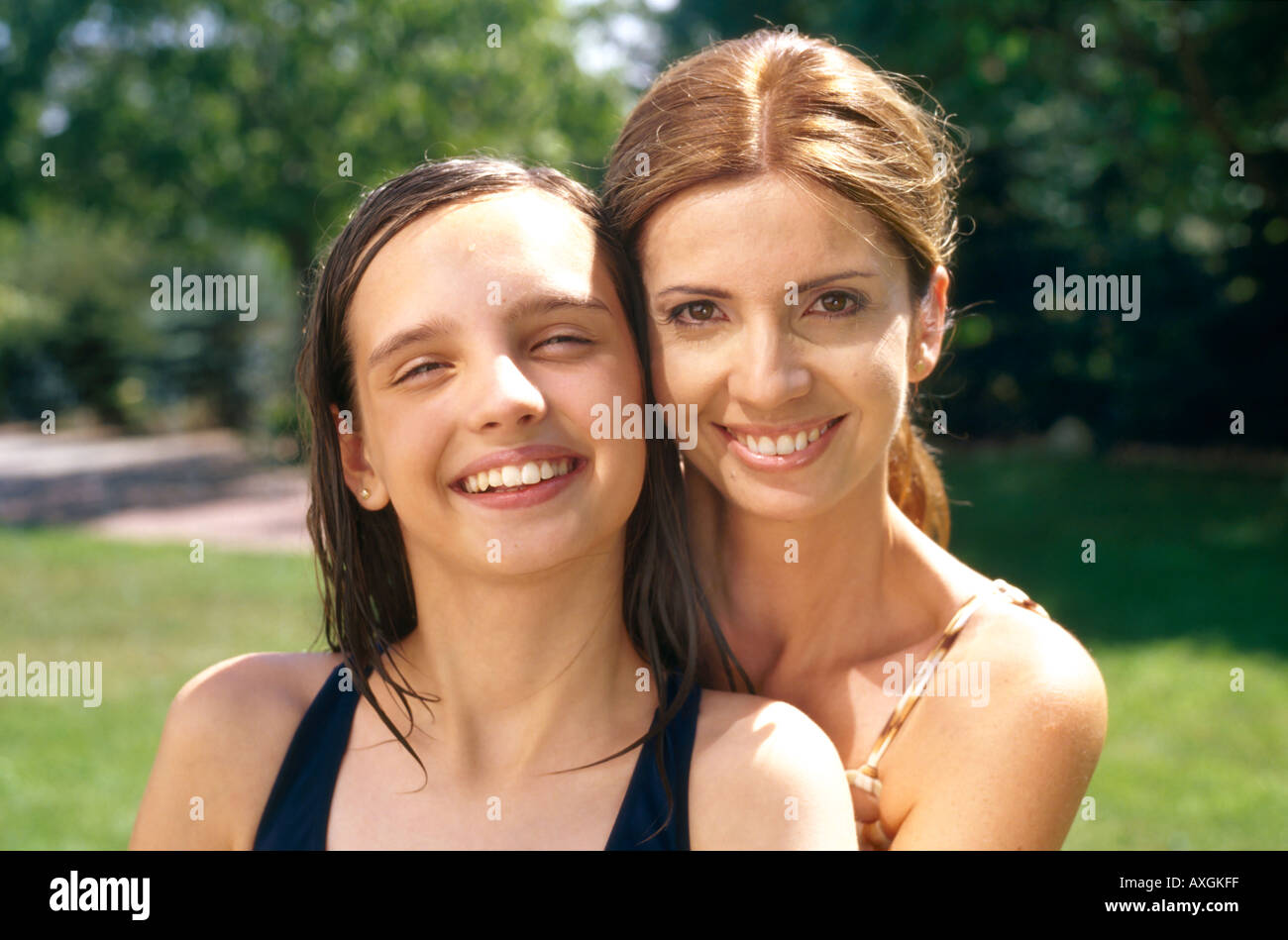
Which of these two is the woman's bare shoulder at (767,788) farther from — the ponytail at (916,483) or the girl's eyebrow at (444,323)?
the ponytail at (916,483)

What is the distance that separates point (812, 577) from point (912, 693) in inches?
14.9

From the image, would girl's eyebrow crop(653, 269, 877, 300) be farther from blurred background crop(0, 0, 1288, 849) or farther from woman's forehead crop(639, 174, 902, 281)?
blurred background crop(0, 0, 1288, 849)

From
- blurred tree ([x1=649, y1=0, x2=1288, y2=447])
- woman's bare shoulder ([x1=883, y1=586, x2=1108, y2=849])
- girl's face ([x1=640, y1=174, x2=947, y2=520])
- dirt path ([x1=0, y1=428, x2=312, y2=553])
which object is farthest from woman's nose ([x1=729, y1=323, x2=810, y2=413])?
dirt path ([x1=0, y1=428, x2=312, y2=553])

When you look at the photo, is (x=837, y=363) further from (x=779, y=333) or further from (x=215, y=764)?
(x=215, y=764)

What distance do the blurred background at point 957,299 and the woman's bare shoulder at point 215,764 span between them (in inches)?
154

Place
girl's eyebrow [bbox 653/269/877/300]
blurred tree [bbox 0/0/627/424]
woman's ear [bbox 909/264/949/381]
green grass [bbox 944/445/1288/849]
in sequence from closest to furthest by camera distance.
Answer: girl's eyebrow [bbox 653/269/877/300], woman's ear [bbox 909/264/949/381], green grass [bbox 944/445/1288/849], blurred tree [bbox 0/0/627/424]

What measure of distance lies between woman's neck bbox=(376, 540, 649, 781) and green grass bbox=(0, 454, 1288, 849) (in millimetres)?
934

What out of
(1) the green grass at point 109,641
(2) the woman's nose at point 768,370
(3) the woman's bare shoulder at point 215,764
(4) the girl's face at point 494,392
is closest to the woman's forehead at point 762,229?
(2) the woman's nose at point 768,370

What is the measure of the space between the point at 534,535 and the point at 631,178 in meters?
0.82

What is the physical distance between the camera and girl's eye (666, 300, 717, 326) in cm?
228

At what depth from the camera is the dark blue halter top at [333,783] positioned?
1985 mm

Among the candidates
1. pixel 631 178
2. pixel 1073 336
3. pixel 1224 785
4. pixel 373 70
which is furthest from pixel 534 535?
pixel 1073 336

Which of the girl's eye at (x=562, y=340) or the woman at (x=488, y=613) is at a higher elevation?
the girl's eye at (x=562, y=340)

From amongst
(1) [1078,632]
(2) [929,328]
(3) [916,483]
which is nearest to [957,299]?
(1) [1078,632]
